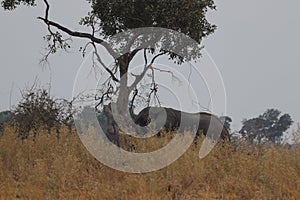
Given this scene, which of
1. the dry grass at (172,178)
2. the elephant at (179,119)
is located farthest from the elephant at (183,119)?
the dry grass at (172,178)

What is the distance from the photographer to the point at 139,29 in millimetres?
13664

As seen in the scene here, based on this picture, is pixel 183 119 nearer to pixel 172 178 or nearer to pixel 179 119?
pixel 179 119

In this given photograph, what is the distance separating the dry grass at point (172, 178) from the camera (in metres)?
6.56

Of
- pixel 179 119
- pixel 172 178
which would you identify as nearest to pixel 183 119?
pixel 179 119

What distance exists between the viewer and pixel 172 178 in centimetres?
720

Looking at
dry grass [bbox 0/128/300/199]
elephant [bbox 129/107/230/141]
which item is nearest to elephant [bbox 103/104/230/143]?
elephant [bbox 129/107/230/141]

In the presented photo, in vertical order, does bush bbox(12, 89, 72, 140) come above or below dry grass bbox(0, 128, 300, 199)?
above

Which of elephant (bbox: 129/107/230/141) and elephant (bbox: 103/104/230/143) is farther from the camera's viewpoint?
elephant (bbox: 129/107/230/141)

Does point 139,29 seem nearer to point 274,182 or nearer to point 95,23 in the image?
point 95,23

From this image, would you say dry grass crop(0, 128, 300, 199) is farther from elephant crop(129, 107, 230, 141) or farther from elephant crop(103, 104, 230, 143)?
elephant crop(129, 107, 230, 141)

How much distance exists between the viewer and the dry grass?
21.5 feet

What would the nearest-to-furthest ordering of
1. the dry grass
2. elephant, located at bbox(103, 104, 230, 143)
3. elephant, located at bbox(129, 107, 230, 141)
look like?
the dry grass
elephant, located at bbox(103, 104, 230, 143)
elephant, located at bbox(129, 107, 230, 141)

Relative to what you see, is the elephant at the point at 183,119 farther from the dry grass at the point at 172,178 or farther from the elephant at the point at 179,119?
the dry grass at the point at 172,178

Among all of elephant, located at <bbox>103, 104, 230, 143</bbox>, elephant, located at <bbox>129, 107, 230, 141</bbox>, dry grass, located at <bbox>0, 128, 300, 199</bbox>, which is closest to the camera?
dry grass, located at <bbox>0, 128, 300, 199</bbox>
